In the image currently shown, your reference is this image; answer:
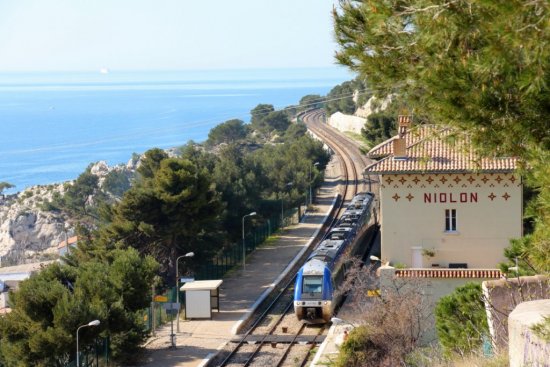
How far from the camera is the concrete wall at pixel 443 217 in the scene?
33469mm

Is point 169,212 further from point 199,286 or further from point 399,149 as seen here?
point 399,149

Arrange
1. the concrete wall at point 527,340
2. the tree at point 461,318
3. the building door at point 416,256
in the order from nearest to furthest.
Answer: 1. the concrete wall at point 527,340
2. the tree at point 461,318
3. the building door at point 416,256

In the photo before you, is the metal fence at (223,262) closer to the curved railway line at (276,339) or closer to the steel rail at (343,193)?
the steel rail at (343,193)

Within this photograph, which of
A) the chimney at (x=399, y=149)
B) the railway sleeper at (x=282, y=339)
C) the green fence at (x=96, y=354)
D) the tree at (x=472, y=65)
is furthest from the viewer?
the chimney at (x=399, y=149)

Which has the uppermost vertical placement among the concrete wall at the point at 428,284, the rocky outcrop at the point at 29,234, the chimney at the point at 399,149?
the chimney at the point at 399,149

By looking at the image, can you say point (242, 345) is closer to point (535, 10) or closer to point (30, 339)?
point (30, 339)

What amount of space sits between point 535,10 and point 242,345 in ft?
82.5

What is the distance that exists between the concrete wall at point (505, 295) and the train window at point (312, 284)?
42.9ft

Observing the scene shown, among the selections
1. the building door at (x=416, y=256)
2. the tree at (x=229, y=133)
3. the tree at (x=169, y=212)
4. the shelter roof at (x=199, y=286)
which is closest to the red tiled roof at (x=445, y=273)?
the building door at (x=416, y=256)

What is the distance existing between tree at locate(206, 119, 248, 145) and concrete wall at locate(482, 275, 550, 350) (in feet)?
322

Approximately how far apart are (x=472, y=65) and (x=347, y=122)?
4162 inches

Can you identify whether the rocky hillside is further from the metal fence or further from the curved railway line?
the curved railway line

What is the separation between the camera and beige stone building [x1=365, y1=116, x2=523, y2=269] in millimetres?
33344

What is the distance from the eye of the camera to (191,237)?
44.5 m
